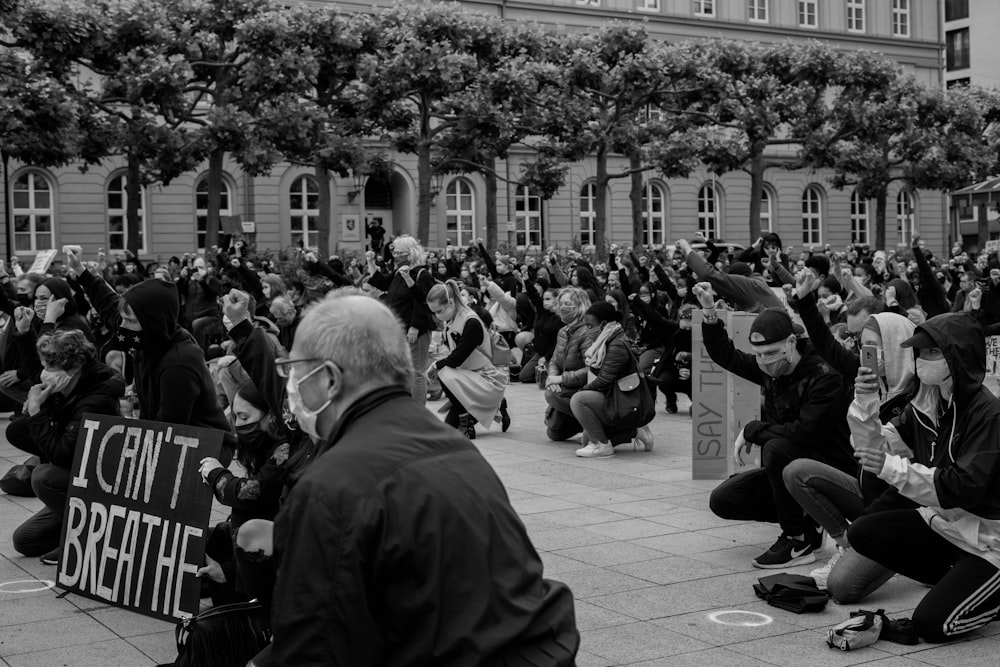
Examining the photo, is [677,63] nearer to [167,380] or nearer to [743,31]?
[743,31]

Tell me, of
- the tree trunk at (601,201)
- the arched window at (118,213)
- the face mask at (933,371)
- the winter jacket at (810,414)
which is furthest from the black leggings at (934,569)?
the arched window at (118,213)

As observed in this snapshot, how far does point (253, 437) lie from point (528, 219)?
144 feet

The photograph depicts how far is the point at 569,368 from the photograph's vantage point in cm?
1263

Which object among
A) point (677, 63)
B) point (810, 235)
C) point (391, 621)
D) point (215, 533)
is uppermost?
point (677, 63)

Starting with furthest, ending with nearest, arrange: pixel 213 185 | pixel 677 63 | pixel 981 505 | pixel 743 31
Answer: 1. pixel 743 31
2. pixel 677 63
3. pixel 213 185
4. pixel 981 505

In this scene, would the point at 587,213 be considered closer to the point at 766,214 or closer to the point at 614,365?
the point at 766,214

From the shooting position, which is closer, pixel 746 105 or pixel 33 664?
pixel 33 664

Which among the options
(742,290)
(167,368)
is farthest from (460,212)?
(167,368)

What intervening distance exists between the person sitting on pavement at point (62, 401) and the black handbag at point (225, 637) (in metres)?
2.63

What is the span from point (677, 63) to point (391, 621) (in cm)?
3567

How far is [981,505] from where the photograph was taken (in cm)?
564

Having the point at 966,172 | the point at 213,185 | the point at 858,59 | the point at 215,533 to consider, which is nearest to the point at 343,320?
the point at 215,533

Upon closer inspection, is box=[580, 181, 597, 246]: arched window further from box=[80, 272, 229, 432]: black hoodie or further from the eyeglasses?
the eyeglasses

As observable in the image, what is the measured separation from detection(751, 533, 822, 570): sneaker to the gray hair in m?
4.89
